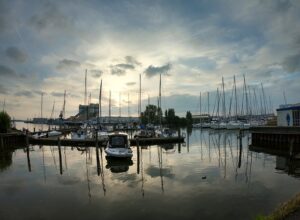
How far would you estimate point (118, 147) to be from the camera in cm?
3666

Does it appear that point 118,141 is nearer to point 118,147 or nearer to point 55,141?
point 118,147

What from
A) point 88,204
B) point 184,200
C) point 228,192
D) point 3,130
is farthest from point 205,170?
point 3,130

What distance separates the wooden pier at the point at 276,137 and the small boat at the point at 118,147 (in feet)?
78.3

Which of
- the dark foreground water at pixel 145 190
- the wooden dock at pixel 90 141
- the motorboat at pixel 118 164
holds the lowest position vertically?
the dark foreground water at pixel 145 190

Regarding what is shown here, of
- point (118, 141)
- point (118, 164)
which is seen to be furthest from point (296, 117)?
point (118, 164)

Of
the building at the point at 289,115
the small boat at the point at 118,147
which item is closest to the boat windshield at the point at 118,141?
the small boat at the point at 118,147

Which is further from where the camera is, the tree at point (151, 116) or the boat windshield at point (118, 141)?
the tree at point (151, 116)

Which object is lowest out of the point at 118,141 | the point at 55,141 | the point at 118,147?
the point at 55,141

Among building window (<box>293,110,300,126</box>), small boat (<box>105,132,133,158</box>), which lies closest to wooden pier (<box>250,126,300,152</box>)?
building window (<box>293,110,300,126</box>)

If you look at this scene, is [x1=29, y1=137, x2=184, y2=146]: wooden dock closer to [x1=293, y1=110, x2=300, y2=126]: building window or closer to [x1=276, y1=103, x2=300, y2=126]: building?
[x1=276, y1=103, x2=300, y2=126]: building

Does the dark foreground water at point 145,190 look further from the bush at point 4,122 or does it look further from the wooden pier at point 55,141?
the bush at point 4,122

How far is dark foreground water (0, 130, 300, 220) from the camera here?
1565 cm

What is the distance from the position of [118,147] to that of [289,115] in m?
34.3

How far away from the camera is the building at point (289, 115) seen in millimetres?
48650
